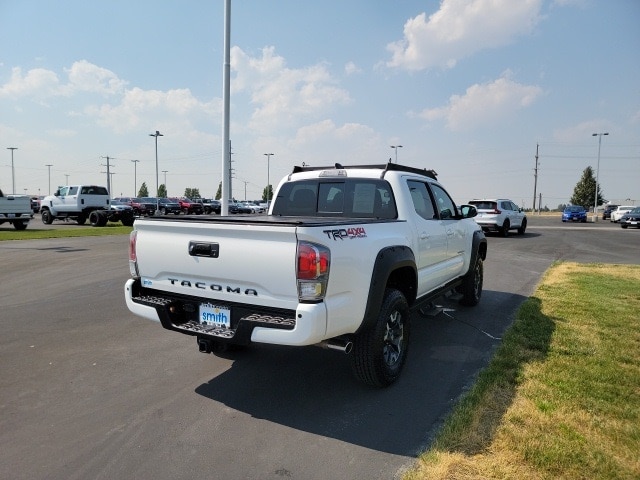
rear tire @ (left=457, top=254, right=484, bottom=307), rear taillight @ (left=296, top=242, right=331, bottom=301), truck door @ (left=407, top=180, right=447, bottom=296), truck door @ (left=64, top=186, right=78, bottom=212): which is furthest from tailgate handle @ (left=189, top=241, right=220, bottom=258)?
truck door @ (left=64, top=186, right=78, bottom=212)

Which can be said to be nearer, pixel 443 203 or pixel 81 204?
pixel 443 203

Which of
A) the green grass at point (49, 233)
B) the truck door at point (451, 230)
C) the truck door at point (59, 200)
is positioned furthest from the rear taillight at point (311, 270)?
the truck door at point (59, 200)

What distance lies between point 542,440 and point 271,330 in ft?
6.54

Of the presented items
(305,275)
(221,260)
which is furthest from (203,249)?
(305,275)

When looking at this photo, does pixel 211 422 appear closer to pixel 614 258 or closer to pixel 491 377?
pixel 491 377

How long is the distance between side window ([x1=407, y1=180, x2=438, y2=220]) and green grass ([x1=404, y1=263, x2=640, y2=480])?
5.56 ft

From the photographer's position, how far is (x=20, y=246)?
14.5 metres

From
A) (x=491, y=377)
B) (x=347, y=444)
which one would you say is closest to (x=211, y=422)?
(x=347, y=444)

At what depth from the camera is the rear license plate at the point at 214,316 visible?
3518 mm

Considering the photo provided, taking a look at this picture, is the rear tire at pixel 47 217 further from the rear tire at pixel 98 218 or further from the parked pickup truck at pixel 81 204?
the rear tire at pixel 98 218

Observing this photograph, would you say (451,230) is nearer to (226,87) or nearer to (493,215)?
(226,87)

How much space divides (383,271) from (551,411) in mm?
1655

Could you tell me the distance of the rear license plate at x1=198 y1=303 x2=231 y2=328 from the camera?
3.52 meters

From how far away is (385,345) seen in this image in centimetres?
400
